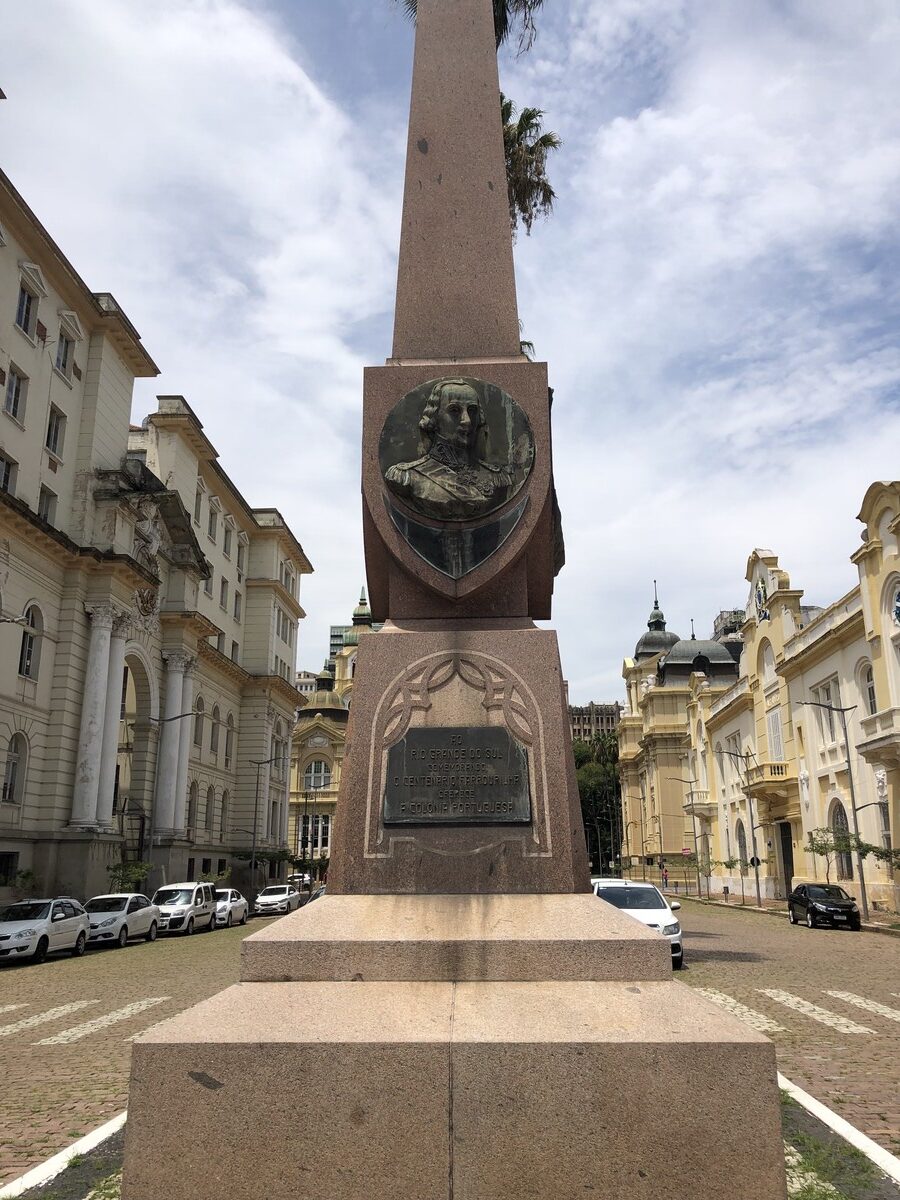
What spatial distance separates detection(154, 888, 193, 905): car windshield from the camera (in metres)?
29.4

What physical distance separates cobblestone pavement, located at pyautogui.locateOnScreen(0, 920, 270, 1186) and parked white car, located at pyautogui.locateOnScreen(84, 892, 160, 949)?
1126 millimetres

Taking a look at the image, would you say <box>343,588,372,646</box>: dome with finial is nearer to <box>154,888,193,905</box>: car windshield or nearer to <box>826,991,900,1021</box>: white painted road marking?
<box>154,888,193,905</box>: car windshield

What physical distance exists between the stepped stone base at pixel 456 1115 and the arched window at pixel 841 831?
34258 mm

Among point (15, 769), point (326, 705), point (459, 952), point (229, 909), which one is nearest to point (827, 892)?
point (229, 909)

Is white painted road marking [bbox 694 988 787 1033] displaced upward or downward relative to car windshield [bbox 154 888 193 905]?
downward

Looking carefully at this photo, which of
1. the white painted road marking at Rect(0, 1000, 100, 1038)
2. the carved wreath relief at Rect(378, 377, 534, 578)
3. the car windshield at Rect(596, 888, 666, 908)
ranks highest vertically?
the carved wreath relief at Rect(378, 377, 534, 578)

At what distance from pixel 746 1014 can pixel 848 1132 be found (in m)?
5.73

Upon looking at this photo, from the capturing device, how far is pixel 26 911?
70.6ft

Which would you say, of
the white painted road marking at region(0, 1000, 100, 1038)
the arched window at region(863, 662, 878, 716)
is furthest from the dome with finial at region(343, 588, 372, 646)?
the white painted road marking at region(0, 1000, 100, 1038)

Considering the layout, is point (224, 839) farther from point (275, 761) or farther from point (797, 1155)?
point (797, 1155)

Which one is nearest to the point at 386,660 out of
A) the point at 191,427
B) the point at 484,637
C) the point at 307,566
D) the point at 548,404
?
the point at 484,637

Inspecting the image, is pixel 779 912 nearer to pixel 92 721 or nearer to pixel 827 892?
pixel 827 892

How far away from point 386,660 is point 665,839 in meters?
71.6

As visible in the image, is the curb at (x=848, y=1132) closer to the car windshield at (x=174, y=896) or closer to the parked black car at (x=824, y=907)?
the parked black car at (x=824, y=907)
